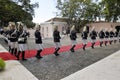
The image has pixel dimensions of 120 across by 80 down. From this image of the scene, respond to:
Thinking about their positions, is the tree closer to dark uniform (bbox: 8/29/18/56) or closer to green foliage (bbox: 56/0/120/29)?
green foliage (bbox: 56/0/120/29)

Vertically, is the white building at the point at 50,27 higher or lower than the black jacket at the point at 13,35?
lower

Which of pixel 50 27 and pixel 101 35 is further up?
pixel 101 35

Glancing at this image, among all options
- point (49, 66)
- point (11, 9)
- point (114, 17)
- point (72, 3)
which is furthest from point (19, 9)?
point (49, 66)

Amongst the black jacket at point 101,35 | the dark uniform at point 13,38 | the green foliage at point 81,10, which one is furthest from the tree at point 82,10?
the dark uniform at point 13,38

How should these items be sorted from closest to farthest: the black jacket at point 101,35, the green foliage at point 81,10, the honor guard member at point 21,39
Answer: the honor guard member at point 21,39
the black jacket at point 101,35
the green foliage at point 81,10

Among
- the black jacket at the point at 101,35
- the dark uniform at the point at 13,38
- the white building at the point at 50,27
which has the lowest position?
the white building at the point at 50,27

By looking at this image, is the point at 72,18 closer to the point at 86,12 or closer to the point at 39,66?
the point at 86,12

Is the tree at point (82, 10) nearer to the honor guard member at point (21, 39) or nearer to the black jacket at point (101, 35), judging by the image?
the black jacket at point (101, 35)

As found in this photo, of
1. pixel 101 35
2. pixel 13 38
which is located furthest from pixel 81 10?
pixel 13 38

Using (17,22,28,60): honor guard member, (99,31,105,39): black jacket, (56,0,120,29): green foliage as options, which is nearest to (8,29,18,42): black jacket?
(17,22,28,60): honor guard member

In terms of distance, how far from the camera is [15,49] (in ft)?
46.4

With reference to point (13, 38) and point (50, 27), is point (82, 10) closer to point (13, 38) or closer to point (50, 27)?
point (50, 27)

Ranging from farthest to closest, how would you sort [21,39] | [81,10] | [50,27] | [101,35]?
1. [50,27]
2. [81,10]
3. [101,35]
4. [21,39]

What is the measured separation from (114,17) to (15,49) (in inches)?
1654
